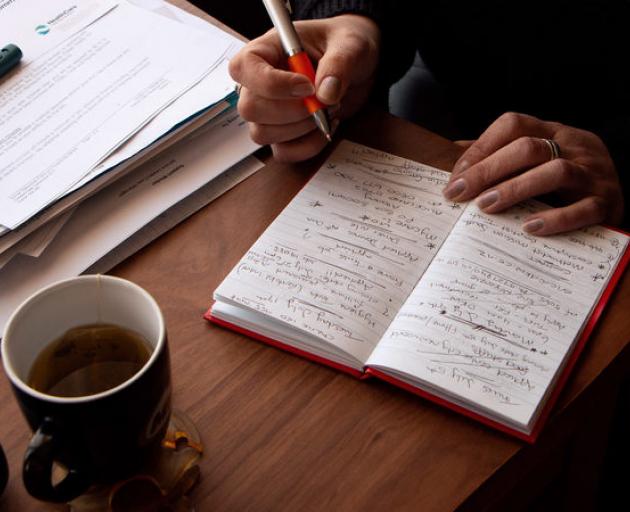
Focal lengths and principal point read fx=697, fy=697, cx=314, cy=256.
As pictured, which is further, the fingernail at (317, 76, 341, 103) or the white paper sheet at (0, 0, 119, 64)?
the white paper sheet at (0, 0, 119, 64)

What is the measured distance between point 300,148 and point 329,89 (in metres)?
0.08

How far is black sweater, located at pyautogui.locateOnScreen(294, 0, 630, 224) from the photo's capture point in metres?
1.00

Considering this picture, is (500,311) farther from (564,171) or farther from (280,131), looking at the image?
(280,131)

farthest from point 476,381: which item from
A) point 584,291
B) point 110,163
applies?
point 110,163

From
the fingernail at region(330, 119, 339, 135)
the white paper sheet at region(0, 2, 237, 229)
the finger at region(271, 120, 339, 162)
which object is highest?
the white paper sheet at region(0, 2, 237, 229)

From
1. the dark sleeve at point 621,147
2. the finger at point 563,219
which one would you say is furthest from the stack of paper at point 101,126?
the dark sleeve at point 621,147

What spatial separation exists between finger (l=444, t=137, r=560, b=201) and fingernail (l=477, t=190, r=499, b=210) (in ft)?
0.05

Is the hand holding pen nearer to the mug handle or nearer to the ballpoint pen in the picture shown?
the ballpoint pen

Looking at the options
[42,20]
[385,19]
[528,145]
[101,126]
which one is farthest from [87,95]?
[528,145]

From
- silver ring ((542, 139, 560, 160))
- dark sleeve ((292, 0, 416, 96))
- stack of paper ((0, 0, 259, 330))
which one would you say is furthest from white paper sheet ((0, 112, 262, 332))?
silver ring ((542, 139, 560, 160))

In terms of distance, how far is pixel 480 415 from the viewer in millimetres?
577

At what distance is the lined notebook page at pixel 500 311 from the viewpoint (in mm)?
584

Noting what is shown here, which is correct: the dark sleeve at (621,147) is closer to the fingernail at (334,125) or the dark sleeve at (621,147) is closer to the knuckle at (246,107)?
the fingernail at (334,125)

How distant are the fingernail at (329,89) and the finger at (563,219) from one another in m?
0.24
